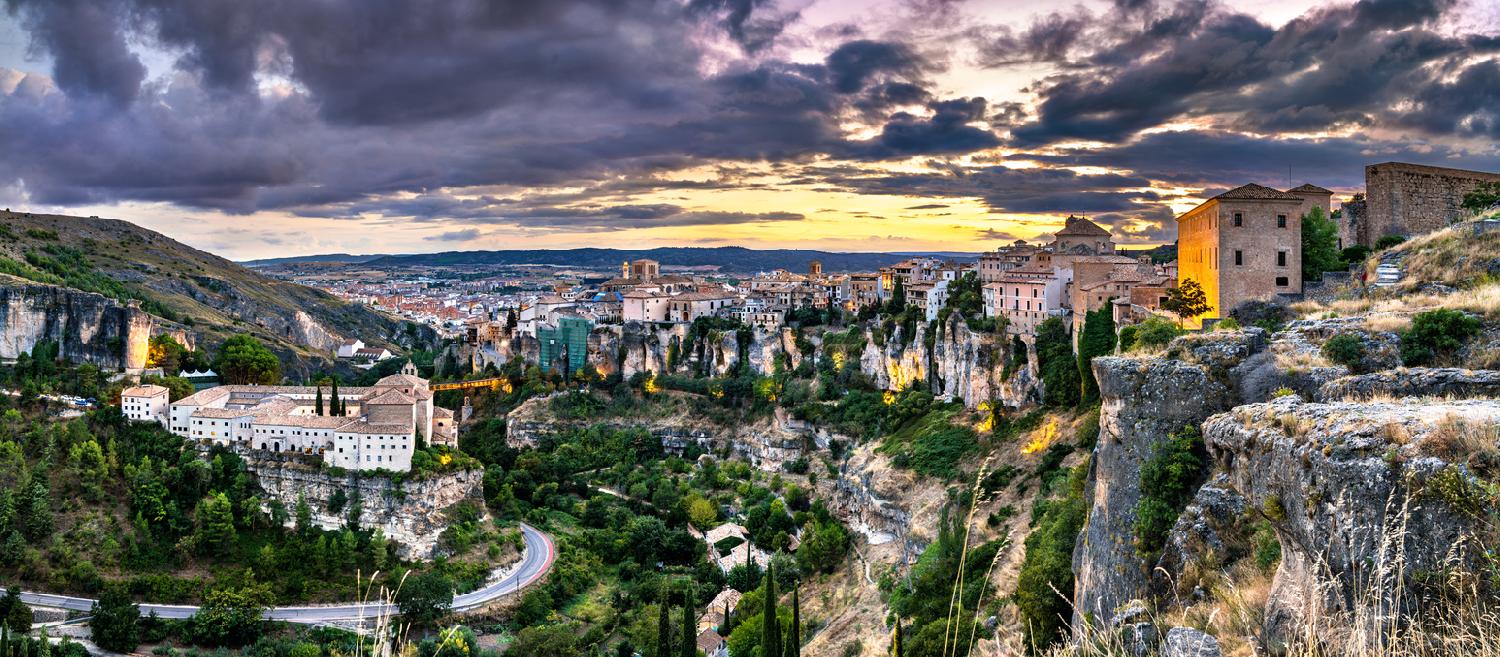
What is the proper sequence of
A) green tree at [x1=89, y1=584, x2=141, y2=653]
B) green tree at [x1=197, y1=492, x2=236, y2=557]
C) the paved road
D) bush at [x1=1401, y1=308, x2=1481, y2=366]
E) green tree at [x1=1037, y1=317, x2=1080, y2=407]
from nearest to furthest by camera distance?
bush at [x1=1401, y1=308, x2=1481, y2=366] → green tree at [x1=89, y1=584, x2=141, y2=653] → the paved road → green tree at [x1=1037, y1=317, x2=1080, y2=407] → green tree at [x1=197, y1=492, x2=236, y2=557]

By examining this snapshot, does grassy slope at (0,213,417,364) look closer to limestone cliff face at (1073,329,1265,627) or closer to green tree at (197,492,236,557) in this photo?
green tree at (197,492,236,557)

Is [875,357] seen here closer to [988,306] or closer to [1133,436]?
[988,306]

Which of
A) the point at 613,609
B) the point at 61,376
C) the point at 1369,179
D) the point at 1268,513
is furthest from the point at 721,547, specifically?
the point at 61,376

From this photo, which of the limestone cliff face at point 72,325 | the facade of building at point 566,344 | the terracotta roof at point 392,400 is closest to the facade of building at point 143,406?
the limestone cliff face at point 72,325

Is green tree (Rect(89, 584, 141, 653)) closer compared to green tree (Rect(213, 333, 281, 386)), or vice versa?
green tree (Rect(89, 584, 141, 653))

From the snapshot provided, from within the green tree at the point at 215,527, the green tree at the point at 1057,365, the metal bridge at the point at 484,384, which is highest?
the green tree at the point at 1057,365

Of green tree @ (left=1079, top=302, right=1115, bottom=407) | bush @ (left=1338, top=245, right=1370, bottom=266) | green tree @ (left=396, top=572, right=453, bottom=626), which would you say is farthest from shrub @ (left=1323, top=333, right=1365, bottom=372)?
green tree @ (left=396, top=572, right=453, bottom=626)

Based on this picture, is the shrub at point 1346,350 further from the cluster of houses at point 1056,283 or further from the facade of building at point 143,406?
the facade of building at point 143,406

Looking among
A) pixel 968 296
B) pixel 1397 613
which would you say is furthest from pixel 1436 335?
pixel 968 296
